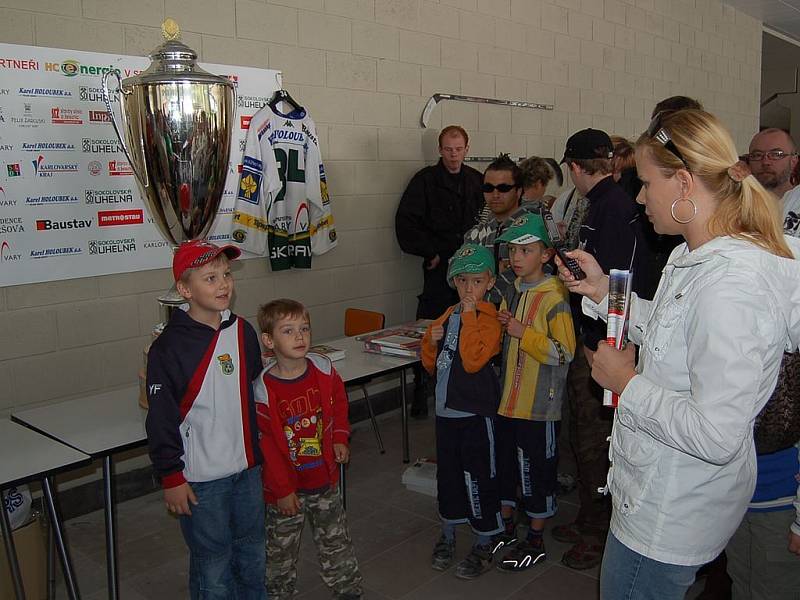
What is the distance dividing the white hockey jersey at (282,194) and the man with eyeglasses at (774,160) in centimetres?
217

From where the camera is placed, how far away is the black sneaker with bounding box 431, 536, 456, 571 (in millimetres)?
2746

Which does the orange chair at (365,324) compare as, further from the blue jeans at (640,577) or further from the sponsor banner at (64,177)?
the blue jeans at (640,577)

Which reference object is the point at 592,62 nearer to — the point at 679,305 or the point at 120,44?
the point at 120,44

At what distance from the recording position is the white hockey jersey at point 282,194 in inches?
149

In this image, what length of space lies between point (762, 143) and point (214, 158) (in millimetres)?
2327

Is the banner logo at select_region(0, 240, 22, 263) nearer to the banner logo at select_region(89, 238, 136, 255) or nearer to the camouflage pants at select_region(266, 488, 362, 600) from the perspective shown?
the banner logo at select_region(89, 238, 136, 255)

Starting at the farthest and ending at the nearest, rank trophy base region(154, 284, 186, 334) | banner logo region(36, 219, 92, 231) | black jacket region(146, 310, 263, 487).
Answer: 1. banner logo region(36, 219, 92, 231)
2. trophy base region(154, 284, 186, 334)
3. black jacket region(146, 310, 263, 487)

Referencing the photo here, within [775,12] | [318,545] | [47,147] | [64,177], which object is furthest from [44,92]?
[775,12]

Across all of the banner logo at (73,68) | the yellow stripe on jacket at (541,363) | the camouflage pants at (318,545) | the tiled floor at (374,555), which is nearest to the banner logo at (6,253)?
the banner logo at (73,68)

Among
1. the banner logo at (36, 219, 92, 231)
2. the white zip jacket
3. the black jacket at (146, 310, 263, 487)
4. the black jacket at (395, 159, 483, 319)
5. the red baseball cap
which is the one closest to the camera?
the white zip jacket

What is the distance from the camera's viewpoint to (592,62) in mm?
6363

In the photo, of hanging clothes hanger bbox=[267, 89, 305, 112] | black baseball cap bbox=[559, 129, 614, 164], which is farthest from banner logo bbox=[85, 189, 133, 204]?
black baseball cap bbox=[559, 129, 614, 164]

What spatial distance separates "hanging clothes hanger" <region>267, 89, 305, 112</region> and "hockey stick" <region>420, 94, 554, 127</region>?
1.08 meters

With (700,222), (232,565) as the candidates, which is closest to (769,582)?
(700,222)
